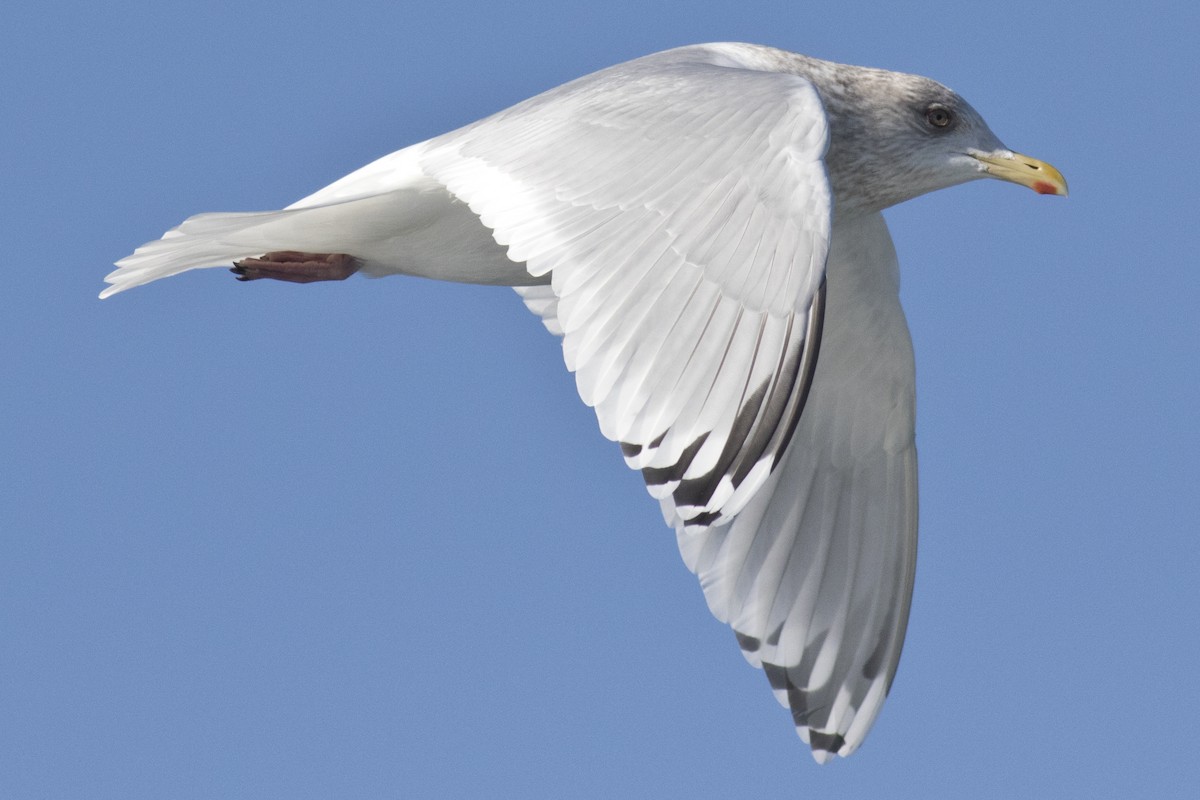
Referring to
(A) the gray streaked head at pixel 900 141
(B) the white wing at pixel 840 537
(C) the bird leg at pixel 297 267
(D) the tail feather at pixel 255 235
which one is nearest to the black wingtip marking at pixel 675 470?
(D) the tail feather at pixel 255 235

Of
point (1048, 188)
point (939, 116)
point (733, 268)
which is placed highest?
point (939, 116)

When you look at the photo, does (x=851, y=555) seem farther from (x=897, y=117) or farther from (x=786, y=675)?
(x=897, y=117)

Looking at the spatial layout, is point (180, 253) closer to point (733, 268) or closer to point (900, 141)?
point (733, 268)

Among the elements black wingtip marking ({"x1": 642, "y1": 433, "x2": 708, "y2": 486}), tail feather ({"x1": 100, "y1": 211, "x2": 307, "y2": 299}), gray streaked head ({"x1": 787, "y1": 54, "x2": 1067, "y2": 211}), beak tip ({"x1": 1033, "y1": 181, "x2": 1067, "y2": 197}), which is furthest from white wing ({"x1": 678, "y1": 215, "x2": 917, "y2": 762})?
black wingtip marking ({"x1": 642, "y1": 433, "x2": 708, "y2": 486})

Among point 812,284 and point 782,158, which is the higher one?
point 782,158

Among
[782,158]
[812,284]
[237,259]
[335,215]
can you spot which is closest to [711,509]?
[812,284]

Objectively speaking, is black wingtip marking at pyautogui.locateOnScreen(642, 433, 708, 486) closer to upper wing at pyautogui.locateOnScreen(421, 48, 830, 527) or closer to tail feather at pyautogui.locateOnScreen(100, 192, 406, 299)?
upper wing at pyautogui.locateOnScreen(421, 48, 830, 527)


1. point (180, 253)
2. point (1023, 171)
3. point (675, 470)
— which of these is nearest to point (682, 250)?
point (675, 470)
